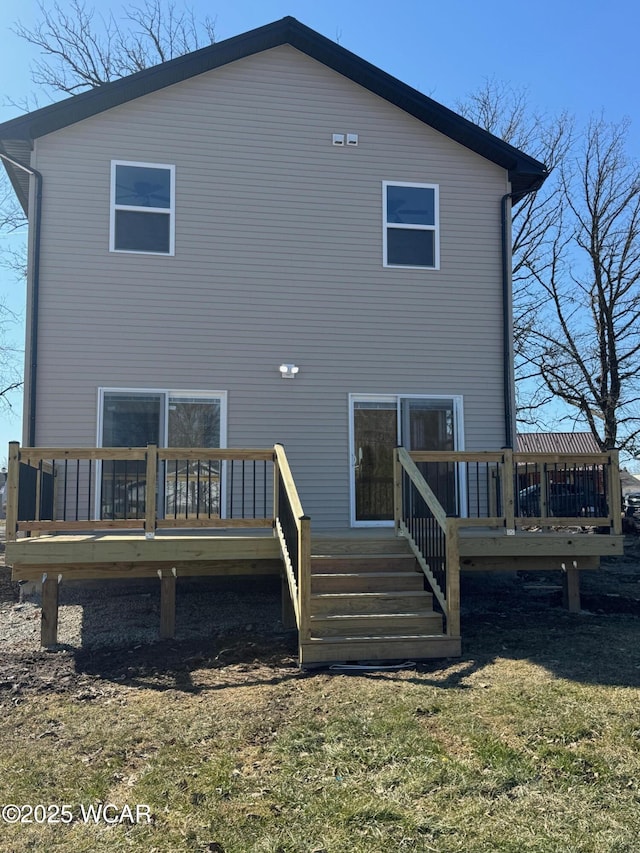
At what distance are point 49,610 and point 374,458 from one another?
4373 millimetres

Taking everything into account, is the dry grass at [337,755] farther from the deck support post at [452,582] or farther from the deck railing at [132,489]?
the deck railing at [132,489]

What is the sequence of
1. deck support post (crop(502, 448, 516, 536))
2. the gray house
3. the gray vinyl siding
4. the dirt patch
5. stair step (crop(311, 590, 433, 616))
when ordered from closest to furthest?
the dirt patch → stair step (crop(311, 590, 433, 616)) → deck support post (crop(502, 448, 516, 536)) → the gray house → the gray vinyl siding

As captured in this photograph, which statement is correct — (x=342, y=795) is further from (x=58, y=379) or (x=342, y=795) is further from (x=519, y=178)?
(x=519, y=178)

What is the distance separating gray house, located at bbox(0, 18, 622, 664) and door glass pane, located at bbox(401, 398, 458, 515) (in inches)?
1.2

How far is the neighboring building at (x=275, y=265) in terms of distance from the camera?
8578 mm

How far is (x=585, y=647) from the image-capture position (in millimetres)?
6199

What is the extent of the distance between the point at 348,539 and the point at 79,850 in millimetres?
4326

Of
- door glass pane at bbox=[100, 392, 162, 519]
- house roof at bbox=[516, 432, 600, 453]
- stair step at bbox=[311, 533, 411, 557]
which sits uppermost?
house roof at bbox=[516, 432, 600, 453]

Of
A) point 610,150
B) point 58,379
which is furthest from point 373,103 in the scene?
point 610,150

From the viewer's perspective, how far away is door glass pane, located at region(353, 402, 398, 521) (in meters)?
8.98

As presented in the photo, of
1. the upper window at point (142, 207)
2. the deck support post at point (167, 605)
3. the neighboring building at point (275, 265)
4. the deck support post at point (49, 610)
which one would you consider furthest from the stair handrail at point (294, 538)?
the upper window at point (142, 207)

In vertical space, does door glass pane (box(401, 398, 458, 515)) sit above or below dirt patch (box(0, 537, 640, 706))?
above

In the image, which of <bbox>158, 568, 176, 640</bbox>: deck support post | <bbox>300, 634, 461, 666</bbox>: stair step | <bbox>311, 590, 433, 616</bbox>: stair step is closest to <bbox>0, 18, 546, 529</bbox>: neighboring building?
<bbox>158, 568, 176, 640</bbox>: deck support post

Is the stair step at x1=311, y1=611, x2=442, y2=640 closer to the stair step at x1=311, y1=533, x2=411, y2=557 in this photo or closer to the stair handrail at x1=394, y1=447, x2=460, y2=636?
the stair handrail at x1=394, y1=447, x2=460, y2=636
